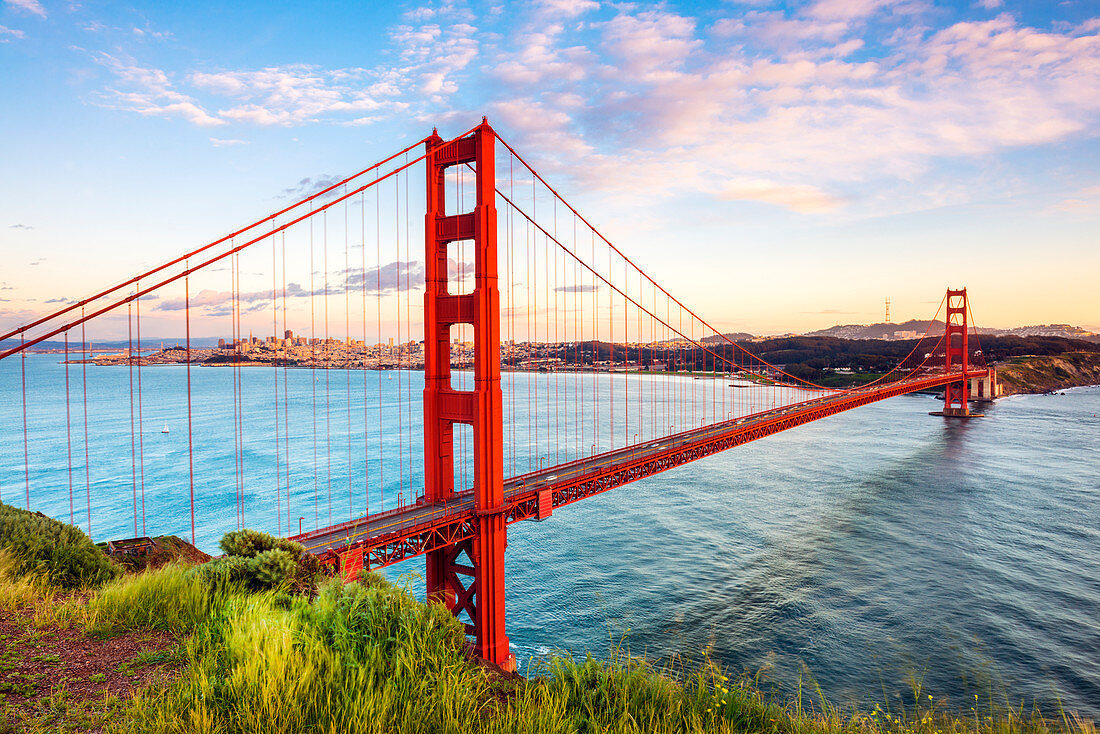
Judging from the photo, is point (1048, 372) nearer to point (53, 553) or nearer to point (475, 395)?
point (475, 395)

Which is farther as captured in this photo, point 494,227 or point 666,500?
point 666,500

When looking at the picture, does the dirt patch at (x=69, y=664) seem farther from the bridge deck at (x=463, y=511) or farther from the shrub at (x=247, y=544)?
the bridge deck at (x=463, y=511)

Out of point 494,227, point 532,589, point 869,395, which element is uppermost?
point 494,227

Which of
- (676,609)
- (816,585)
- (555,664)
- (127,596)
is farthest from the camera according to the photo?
(816,585)

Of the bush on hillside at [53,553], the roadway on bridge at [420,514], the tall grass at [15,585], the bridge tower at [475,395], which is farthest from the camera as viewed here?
the bridge tower at [475,395]

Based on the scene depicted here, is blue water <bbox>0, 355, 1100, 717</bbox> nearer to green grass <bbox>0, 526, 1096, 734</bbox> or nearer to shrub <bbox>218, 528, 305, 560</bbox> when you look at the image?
green grass <bbox>0, 526, 1096, 734</bbox>

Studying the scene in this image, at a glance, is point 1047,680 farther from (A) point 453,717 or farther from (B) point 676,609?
(A) point 453,717

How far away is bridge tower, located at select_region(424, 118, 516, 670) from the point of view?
1680 centimetres

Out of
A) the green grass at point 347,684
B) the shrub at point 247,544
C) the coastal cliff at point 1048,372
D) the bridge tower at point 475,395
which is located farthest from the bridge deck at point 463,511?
the coastal cliff at point 1048,372

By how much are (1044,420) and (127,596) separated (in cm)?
9029

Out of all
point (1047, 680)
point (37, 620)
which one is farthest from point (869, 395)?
point (37, 620)

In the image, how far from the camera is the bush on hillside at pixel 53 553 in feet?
22.6

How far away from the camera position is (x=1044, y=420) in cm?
6706

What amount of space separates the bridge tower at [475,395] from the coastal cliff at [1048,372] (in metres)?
114
